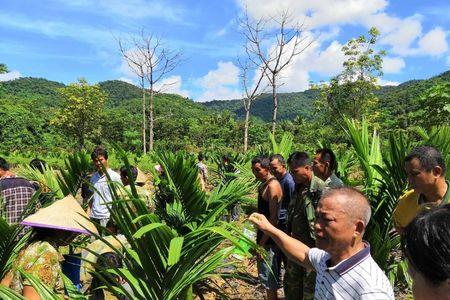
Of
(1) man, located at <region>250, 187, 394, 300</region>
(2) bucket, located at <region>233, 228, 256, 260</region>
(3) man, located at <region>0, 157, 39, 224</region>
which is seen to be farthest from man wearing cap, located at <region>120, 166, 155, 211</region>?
(1) man, located at <region>250, 187, 394, 300</region>

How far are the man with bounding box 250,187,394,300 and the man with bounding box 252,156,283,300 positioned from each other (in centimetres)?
178

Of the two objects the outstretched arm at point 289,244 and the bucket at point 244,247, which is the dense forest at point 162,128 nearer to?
the bucket at point 244,247

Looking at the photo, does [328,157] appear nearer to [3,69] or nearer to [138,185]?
[138,185]

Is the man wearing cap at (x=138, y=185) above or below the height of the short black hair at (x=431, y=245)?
below

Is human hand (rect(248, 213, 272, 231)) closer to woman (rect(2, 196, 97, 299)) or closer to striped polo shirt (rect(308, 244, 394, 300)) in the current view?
striped polo shirt (rect(308, 244, 394, 300))

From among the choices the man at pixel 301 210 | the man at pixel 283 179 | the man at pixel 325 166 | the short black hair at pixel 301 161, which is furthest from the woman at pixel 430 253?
the man at pixel 283 179

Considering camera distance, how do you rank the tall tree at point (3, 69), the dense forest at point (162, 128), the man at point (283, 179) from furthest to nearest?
the dense forest at point (162, 128) → the tall tree at point (3, 69) → the man at point (283, 179)

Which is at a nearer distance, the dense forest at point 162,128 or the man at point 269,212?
the man at point 269,212

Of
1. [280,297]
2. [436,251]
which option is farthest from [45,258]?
[280,297]

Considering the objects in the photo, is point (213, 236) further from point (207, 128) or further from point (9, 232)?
point (207, 128)

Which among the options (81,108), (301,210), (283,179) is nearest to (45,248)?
(301,210)

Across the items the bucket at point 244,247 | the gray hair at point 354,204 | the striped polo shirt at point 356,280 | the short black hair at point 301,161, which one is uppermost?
the short black hair at point 301,161

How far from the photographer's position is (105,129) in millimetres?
44969

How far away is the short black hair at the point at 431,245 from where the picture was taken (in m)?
0.90
